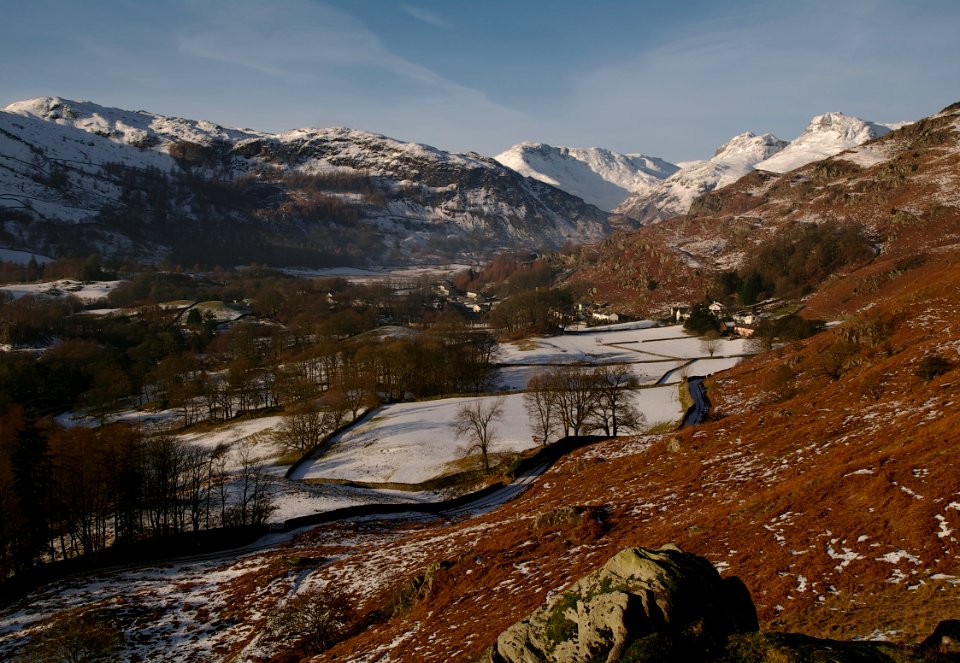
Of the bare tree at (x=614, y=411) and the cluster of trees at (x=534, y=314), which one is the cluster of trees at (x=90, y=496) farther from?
the cluster of trees at (x=534, y=314)

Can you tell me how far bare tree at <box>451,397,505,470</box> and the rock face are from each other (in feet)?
143

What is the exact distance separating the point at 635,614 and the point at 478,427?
47.8m

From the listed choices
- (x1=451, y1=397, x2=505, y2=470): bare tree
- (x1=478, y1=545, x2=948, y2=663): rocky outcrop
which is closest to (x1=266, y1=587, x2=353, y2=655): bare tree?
(x1=478, y1=545, x2=948, y2=663): rocky outcrop

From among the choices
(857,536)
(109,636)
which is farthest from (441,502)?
(857,536)

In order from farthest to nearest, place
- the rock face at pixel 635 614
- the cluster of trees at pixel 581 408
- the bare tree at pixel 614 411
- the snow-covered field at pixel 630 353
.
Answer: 1. the snow-covered field at pixel 630 353
2. the cluster of trees at pixel 581 408
3. the bare tree at pixel 614 411
4. the rock face at pixel 635 614

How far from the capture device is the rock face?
8.38 m

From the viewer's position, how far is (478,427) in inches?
2205

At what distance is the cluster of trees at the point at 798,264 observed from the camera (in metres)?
157

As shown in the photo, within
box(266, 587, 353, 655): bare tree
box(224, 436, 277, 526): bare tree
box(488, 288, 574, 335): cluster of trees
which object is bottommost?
box(224, 436, 277, 526): bare tree

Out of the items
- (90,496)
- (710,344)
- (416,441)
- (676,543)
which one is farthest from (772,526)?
(710,344)

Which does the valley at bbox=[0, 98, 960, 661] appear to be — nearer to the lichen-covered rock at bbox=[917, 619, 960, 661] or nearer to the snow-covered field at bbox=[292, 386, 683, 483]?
the lichen-covered rock at bbox=[917, 619, 960, 661]

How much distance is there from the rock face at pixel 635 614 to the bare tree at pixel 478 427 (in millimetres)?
43631

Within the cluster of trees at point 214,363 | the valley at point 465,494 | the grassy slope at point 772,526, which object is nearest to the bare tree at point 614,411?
the valley at point 465,494

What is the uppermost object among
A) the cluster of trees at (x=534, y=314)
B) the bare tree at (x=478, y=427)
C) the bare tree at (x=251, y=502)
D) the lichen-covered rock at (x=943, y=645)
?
the cluster of trees at (x=534, y=314)
